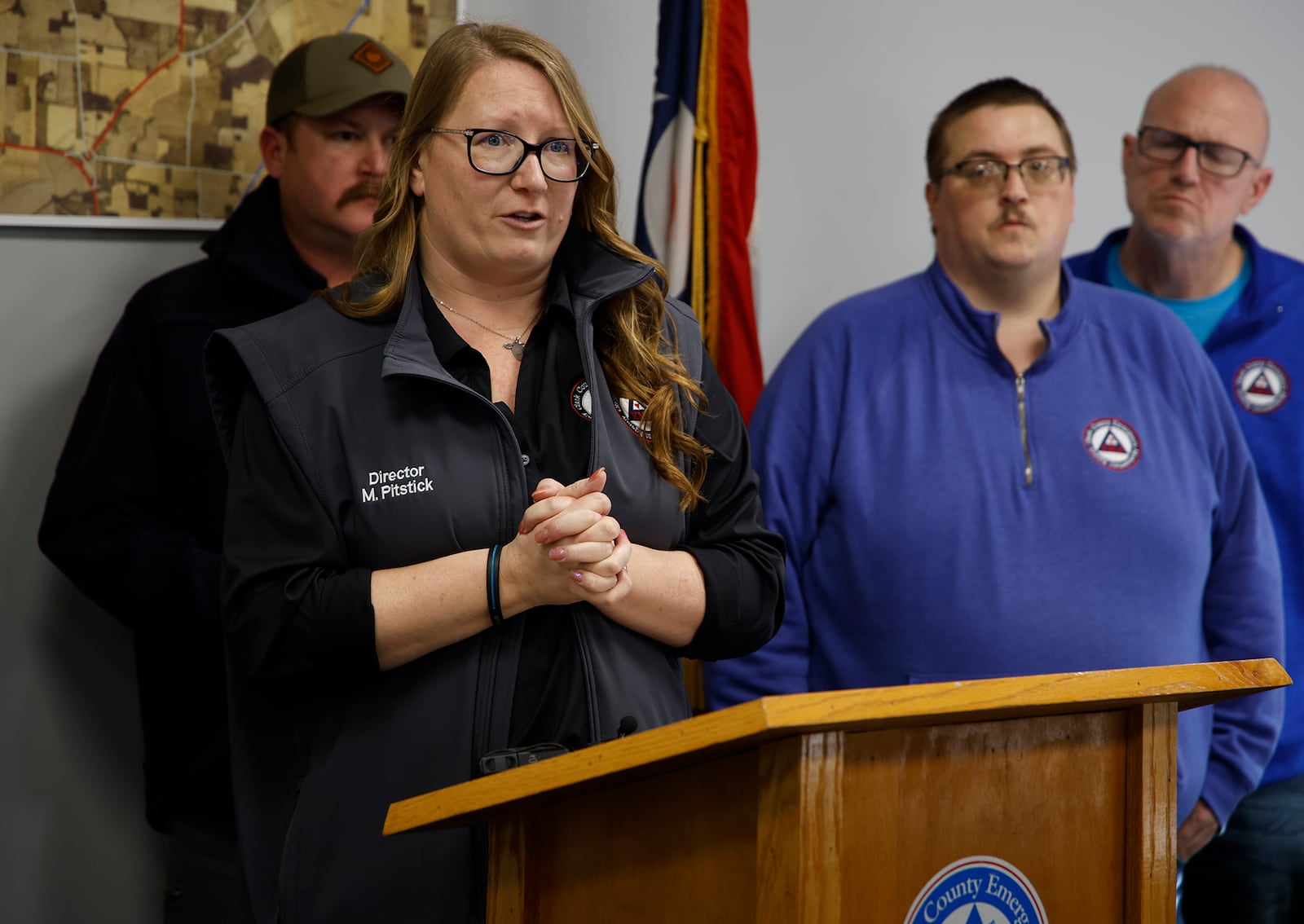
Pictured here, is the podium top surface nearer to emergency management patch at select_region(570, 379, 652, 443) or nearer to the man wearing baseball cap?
emergency management patch at select_region(570, 379, 652, 443)

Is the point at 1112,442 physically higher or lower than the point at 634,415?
lower

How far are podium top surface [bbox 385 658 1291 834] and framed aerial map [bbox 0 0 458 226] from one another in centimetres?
165

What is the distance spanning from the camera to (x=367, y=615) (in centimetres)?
137

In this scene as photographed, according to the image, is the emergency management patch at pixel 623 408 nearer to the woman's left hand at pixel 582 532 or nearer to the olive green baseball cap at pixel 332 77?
the woman's left hand at pixel 582 532

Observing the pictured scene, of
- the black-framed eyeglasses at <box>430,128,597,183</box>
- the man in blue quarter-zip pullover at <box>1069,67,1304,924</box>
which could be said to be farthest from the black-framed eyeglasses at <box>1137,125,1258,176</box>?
the black-framed eyeglasses at <box>430,128,597,183</box>

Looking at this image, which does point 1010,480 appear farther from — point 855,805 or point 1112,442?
point 855,805

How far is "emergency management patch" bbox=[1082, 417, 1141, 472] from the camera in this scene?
241 centimetres

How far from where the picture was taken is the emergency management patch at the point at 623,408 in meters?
1.55

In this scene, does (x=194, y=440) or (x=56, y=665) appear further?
(x=56, y=665)

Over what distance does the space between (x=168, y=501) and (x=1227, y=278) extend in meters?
2.40

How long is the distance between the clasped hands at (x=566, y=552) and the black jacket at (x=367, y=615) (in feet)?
0.25

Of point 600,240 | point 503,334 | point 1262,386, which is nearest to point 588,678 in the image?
point 503,334

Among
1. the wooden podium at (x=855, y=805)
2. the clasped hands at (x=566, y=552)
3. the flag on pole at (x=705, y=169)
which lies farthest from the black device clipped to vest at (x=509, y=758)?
the flag on pole at (x=705, y=169)

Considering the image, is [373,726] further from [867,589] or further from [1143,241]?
[1143,241]
